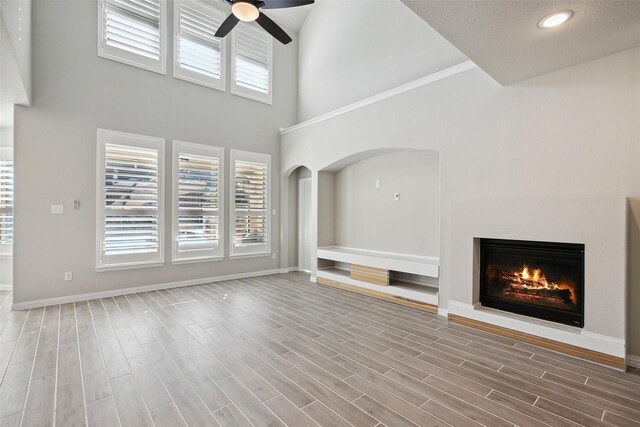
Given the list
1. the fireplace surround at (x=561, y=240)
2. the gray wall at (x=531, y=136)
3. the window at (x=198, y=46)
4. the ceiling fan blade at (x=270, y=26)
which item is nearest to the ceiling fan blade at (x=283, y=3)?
the ceiling fan blade at (x=270, y=26)

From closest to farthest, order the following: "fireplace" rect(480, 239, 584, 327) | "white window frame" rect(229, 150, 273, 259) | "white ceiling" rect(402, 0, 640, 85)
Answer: "white ceiling" rect(402, 0, 640, 85)
"fireplace" rect(480, 239, 584, 327)
"white window frame" rect(229, 150, 273, 259)

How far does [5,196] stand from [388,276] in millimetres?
6662

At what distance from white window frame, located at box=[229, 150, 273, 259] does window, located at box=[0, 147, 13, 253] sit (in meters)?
3.69

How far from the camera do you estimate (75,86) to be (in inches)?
185

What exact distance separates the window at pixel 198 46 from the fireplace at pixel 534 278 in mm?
5718

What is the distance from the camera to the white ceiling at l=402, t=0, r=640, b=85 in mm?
2202

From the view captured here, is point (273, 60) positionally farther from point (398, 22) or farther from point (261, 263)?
point (261, 263)

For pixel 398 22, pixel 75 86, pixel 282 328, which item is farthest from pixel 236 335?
pixel 398 22

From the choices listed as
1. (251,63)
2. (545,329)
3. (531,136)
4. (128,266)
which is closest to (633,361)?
(545,329)

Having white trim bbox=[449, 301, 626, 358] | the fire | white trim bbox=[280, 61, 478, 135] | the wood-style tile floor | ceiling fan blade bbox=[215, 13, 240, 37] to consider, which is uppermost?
ceiling fan blade bbox=[215, 13, 240, 37]

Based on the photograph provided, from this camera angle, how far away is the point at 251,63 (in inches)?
265

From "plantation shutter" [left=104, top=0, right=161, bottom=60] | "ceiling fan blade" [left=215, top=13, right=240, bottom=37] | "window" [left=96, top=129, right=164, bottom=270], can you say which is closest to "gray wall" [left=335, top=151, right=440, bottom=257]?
"ceiling fan blade" [left=215, top=13, right=240, bottom=37]

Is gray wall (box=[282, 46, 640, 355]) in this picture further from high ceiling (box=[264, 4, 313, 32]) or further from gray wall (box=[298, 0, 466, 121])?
high ceiling (box=[264, 4, 313, 32])

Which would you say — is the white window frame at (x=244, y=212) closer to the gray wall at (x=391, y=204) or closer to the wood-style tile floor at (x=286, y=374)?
the gray wall at (x=391, y=204)
